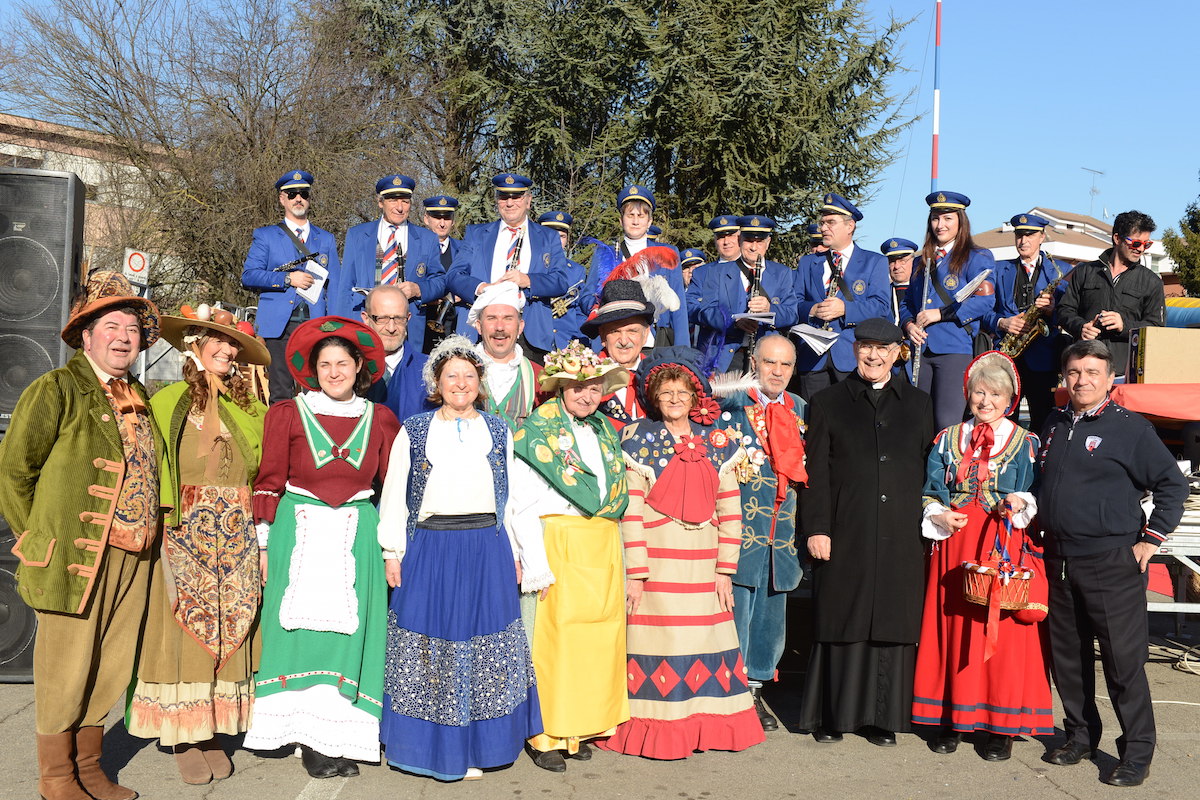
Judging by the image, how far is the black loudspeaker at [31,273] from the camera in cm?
584

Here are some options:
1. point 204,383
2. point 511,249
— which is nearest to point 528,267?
point 511,249

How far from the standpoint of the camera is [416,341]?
6.92 metres

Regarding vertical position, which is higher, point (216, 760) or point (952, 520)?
point (952, 520)

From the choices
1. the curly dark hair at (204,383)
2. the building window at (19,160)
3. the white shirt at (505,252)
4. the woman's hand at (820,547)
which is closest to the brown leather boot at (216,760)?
the curly dark hair at (204,383)

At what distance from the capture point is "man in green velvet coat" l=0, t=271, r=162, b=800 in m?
4.15

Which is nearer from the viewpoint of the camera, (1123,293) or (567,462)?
(567,462)

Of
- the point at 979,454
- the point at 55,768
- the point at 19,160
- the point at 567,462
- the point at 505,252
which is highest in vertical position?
the point at 19,160

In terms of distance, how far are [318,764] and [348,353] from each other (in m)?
1.84

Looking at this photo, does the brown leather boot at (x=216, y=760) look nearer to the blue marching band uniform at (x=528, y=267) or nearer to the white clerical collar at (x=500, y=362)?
the white clerical collar at (x=500, y=362)

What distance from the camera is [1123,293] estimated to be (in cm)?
682

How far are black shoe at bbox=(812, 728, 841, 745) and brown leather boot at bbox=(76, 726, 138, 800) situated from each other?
126 inches

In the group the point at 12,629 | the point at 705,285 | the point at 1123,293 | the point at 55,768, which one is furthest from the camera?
the point at 705,285

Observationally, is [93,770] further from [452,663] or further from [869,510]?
[869,510]

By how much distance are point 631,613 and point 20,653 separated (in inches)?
139
